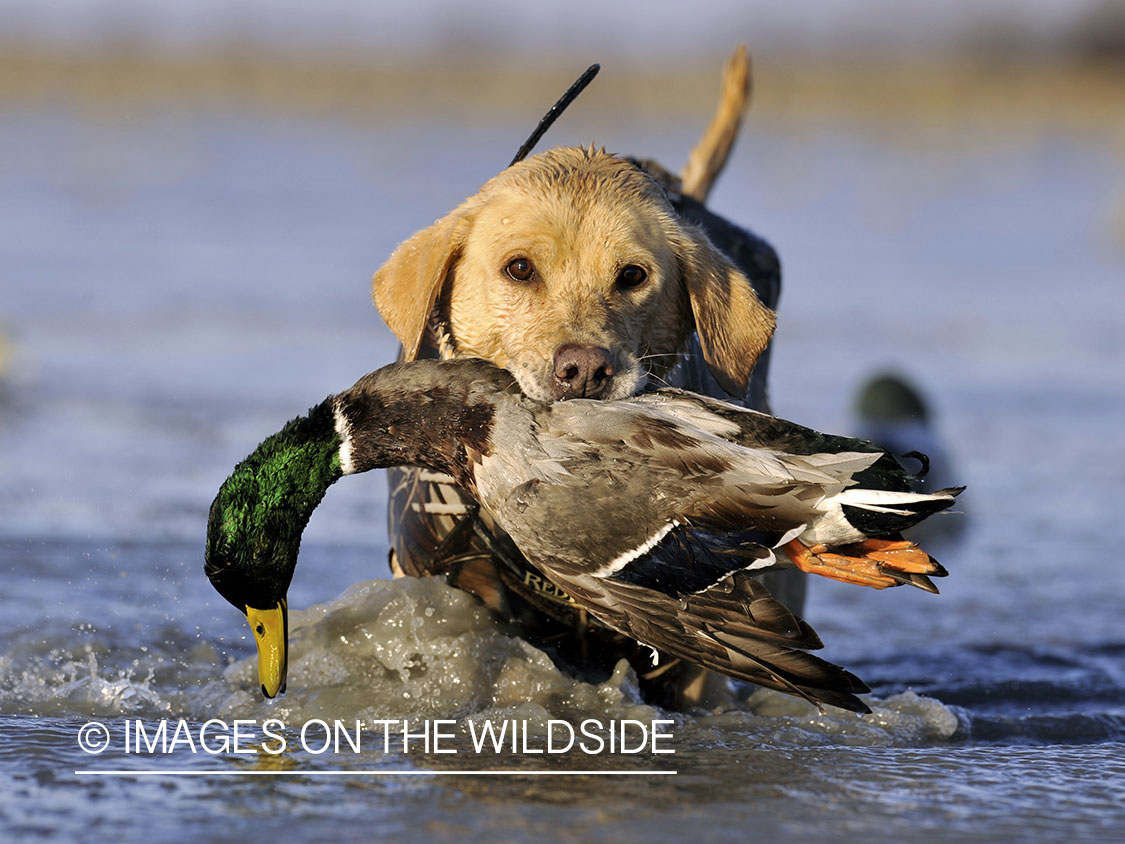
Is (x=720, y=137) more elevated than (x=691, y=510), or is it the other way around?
(x=720, y=137)

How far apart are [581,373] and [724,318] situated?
2.49 ft

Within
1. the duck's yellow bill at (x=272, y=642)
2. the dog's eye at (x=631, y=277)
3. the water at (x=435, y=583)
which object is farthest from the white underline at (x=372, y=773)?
the dog's eye at (x=631, y=277)

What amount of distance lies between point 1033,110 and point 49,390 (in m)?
29.7

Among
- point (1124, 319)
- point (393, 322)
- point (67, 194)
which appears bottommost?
point (393, 322)

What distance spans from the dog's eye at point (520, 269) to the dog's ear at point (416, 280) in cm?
24

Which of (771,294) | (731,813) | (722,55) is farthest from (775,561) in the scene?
(722,55)

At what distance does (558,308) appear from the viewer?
13.8 feet

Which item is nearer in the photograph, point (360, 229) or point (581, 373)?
point (581, 373)

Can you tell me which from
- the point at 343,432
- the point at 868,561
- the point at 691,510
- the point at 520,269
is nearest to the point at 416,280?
the point at 520,269

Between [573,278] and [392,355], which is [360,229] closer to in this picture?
[392,355]

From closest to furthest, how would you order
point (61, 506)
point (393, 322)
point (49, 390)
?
1. point (393, 322)
2. point (61, 506)
3. point (49, 390)

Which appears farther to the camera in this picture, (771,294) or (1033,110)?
(1033,110)

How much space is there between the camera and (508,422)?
12.2 feet

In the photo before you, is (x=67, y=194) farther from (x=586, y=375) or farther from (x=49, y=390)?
(x=586, y=375)
